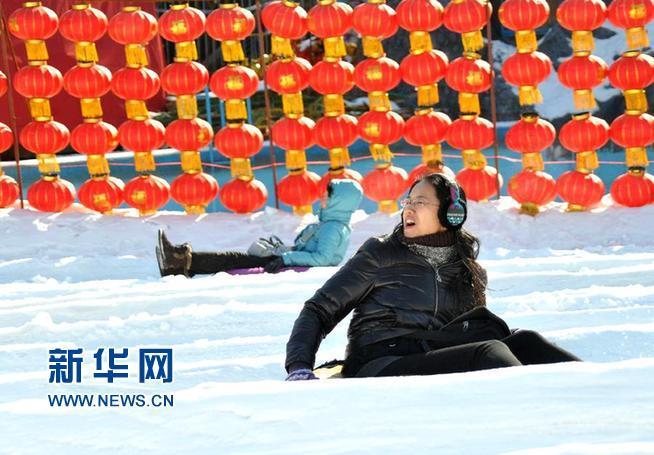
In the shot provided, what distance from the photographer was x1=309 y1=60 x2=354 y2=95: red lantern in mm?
8094

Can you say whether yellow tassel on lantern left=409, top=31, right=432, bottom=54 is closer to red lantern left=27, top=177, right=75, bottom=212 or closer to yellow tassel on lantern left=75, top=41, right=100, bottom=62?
yellow tassel on lantern left=75, top=41, right=100, bottom=62

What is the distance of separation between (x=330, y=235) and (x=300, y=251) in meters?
0.20

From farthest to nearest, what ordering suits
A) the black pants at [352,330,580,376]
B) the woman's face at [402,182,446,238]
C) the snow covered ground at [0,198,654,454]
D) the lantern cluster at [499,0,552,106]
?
the lantern cluster at [499,0,552,106]
the woman's face at [402,182,446,238]
the black pants at [352,330,580,376]
the snow covered ground at [0,198,654,454]

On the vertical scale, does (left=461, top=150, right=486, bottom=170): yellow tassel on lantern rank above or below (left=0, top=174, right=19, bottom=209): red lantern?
above

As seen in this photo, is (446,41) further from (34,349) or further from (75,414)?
(75,414)

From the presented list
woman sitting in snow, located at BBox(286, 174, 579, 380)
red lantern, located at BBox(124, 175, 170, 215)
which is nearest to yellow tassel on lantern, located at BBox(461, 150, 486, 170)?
red lantern, located at BBox(124, 175, 170, 215)

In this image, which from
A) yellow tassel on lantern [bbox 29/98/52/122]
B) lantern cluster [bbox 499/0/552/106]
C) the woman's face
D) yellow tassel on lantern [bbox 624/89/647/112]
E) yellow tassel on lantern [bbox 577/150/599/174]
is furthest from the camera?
yellow tassel on lantern [bbox 29/98/52/122]

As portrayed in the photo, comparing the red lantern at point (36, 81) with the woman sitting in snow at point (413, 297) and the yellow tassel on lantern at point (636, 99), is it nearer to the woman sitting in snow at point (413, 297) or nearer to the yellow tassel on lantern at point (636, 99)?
the yellow tassel on lantern at point (636, 99)

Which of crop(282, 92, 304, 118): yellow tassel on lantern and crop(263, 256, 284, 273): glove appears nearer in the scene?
crop(263, 256, 284, 273): glove

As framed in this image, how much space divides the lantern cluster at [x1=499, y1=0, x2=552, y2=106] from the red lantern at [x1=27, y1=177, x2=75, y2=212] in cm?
315

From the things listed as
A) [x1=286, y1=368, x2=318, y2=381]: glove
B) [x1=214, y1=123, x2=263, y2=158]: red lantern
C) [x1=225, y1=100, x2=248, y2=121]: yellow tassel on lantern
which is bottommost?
[x1=286, y1=368, x2=318, y2=381]: glove

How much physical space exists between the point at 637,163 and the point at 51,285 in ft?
13.0

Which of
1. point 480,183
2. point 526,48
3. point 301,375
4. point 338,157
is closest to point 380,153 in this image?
point 338,157

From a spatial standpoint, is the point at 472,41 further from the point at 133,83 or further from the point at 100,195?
the point at 100,195
